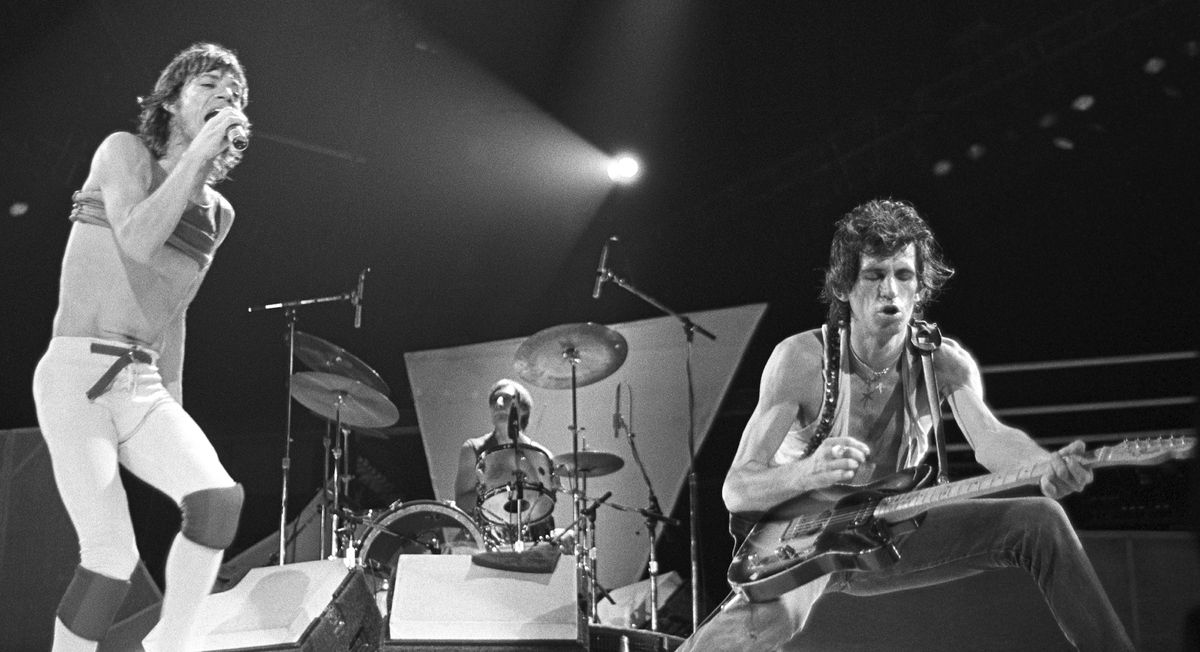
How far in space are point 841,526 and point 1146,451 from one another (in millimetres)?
786

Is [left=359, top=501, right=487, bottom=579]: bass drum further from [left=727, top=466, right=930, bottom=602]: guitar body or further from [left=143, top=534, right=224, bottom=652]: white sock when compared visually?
[left=143, top=534, right=224, bottom=652]: white sock

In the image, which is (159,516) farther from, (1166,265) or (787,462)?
(1166,265)

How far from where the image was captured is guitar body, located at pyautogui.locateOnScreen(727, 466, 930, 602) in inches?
116

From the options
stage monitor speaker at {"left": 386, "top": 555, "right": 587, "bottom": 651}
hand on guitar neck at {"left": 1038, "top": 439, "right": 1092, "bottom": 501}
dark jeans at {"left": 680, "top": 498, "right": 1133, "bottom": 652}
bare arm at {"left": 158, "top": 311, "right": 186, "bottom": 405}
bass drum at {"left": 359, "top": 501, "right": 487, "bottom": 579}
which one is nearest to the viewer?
hand on guitar neck at {"left": 1038, "top": 439, "right": 1092, "bottom": 501}

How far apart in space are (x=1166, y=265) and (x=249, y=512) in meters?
6.49

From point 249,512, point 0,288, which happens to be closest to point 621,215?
point 249,512

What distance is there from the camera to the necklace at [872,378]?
3.36 m

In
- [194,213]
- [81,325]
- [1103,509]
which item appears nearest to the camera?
[81,325]

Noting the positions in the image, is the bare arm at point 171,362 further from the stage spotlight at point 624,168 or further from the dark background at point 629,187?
the stage spotlight at point 624,168

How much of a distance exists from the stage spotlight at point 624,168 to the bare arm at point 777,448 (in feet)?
15.5

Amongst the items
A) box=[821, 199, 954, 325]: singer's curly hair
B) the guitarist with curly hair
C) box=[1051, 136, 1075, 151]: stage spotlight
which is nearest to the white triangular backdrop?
box=[1051, 136, 1075, 151]: stage spotlight

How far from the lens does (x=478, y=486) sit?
6.75 m

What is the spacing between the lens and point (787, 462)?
3.28 m

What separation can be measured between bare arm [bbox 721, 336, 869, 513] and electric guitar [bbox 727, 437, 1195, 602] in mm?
64
